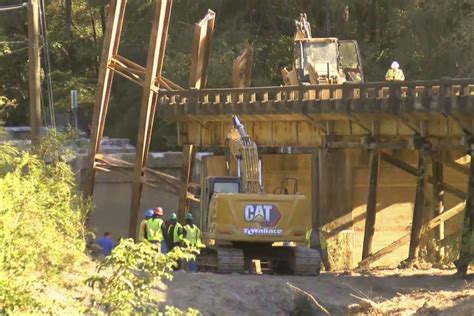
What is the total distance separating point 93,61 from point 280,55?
1391 centimetres

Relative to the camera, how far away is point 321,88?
27.6 metres

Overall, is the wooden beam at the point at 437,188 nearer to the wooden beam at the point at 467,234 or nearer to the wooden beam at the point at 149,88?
the wooden beam at the point at 467,234

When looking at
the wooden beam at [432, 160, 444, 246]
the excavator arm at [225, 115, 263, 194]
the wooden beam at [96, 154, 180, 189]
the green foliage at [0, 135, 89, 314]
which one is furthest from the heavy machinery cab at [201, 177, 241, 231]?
the wooden beam at [96, 154, 180, 189]

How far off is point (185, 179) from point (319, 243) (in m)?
4.82

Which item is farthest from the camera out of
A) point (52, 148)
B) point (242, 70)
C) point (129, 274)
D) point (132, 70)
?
point (242, 70)

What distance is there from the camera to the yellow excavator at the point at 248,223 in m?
22.6

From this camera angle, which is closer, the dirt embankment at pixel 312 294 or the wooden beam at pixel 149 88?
the dirt embankment at pixel 312 294

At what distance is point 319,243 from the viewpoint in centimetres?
2948

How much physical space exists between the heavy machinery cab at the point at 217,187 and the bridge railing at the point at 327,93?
14.9 feet

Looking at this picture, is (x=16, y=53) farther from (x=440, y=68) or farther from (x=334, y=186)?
(x=334, y=186)

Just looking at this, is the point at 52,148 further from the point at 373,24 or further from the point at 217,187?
the point at 373,24

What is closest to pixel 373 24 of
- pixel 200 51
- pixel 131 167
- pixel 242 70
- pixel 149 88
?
pixel 242 70

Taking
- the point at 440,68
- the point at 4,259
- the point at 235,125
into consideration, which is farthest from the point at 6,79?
the point at 4,259

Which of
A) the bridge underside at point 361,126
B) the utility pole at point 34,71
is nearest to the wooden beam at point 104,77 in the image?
the bridge underside at point 361,126
